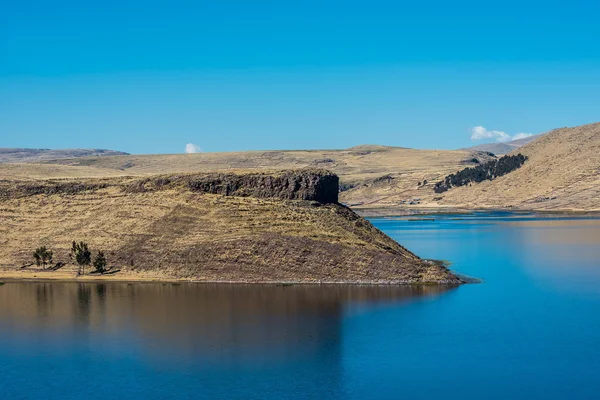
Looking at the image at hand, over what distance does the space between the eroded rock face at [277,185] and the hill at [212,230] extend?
0.11m

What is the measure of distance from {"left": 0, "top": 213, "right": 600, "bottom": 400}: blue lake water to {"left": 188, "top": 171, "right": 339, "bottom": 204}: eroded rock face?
54.0ft

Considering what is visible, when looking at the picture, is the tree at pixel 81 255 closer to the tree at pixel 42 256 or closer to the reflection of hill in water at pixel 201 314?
the tree at pixel 42 256

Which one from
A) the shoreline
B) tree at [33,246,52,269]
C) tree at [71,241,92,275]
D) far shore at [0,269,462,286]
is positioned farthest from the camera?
tree at [33,246,52,269]

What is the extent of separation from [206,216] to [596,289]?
38.8 m

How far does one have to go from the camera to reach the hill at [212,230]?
7356 centimetres

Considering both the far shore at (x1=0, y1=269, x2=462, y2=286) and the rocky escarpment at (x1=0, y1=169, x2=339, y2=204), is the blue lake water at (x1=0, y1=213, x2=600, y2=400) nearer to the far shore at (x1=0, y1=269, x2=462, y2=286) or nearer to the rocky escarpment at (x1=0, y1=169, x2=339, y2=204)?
the far shore at (x1=0, y1=269, x2=462, y2=286)

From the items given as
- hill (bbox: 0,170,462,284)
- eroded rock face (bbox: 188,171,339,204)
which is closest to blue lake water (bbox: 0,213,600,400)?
Answer: hill (bbox: 0,170,462,284)

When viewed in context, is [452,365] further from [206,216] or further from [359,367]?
[206,216]

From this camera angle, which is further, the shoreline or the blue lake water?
the shoreline

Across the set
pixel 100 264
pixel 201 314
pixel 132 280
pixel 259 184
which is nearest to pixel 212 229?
pixel 259 184

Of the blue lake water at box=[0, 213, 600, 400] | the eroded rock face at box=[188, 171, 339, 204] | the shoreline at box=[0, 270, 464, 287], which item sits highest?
the eroded rock face at box=[188, 171, 339, 204]

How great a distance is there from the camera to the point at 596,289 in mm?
70500

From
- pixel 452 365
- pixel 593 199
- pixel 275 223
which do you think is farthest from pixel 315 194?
pixel 593 199

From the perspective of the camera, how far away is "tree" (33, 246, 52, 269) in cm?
8100
